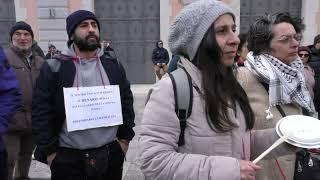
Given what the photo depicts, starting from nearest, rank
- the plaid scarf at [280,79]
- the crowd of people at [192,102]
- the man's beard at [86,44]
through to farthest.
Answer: the crowd of people at [192,102], the plaid scarf at [280,79], the man's beard at [86,44]

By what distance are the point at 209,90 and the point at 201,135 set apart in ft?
0.59

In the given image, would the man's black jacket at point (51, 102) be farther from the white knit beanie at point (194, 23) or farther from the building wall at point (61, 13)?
the building wall at point (61, 13)

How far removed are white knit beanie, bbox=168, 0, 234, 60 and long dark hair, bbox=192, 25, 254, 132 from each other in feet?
0.08

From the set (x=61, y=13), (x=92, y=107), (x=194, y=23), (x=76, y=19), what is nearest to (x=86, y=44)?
(x=76, y=19)

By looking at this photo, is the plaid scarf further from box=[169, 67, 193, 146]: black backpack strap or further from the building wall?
the building wall

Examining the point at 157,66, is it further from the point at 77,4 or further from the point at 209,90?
the point at 209,90

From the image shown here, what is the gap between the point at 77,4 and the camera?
43.3 ft

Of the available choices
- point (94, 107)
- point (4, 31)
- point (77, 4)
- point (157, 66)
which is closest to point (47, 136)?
point (94, 107)

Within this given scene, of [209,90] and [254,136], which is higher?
[209,90]

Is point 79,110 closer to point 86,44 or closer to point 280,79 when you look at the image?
point 86,44

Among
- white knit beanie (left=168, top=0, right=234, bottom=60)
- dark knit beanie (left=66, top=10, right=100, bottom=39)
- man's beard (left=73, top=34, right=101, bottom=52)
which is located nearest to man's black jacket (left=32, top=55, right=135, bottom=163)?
man's beard (left=73, top=34, right=101, bottom=52)

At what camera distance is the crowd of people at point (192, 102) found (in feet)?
5.14

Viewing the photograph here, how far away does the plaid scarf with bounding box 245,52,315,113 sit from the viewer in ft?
7.54

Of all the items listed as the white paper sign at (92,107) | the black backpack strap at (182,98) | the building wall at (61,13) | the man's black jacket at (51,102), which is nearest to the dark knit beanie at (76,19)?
the man's black jacket at (51,102)
